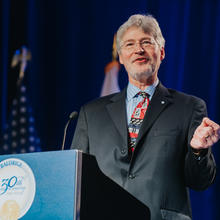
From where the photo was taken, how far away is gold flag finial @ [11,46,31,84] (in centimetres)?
473

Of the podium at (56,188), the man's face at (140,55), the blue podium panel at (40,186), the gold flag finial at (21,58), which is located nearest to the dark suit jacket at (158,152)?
the man's face at (140,55)

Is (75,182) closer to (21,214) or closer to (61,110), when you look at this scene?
(21,214)

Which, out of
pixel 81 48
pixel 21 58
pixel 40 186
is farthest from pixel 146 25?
pixel 21 58

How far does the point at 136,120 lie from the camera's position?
2176 millimetres

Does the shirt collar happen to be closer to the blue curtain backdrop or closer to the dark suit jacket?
the dark suit jacket

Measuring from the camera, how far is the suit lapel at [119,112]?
2.12m

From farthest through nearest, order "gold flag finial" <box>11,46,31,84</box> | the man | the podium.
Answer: "gold flag finial" <box>11,46,31,84</box>
the man
the podium

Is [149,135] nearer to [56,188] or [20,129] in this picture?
[56,188]

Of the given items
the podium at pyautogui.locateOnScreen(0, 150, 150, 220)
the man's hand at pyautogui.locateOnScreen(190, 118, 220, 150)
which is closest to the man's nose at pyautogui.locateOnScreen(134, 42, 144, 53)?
the man's hand at pyautogui.locateOnScreen(190, 118, 220, 150)

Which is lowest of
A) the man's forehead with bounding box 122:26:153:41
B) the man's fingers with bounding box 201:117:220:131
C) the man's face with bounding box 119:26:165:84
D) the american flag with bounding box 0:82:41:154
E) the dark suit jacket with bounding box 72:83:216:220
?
the american flag with bounding box 0:82:41:154

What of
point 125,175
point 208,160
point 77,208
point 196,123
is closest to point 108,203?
point 77,208

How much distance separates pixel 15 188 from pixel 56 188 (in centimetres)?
18

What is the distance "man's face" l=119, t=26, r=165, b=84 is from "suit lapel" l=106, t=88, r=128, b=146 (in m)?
0.14

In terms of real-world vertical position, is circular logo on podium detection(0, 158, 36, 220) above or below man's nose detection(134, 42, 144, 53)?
below
